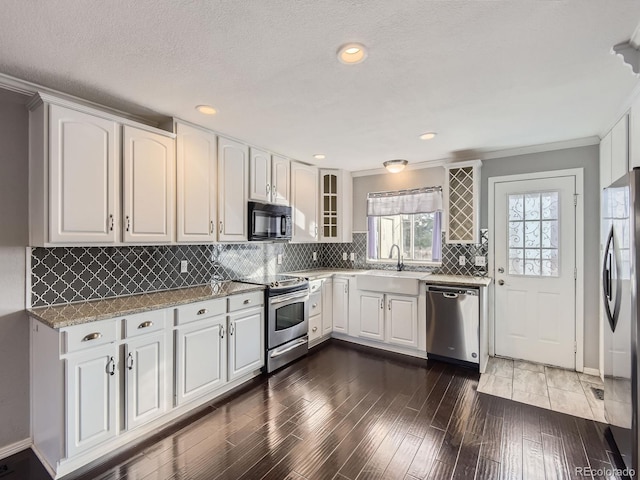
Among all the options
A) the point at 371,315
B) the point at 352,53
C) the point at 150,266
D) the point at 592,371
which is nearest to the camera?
the point at 352,53

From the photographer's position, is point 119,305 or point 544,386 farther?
point 544,386

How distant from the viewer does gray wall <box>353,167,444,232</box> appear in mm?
4183

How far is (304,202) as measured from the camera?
4234 mm

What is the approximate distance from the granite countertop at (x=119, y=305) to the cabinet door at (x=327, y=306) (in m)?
1.39

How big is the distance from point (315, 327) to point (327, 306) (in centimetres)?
37

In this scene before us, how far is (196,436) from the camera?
2.22m

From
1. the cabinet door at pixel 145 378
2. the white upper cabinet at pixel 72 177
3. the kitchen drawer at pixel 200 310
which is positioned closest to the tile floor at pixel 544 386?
the kitchen drawer at pixel 200 310

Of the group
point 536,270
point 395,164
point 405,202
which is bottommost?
point 536,270

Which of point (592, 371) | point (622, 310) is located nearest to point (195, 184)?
point (622, 310)

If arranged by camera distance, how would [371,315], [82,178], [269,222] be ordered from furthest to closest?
1. [371,315]
2. [269,222]
3. [82,178]

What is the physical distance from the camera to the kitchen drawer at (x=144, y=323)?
6.87ft

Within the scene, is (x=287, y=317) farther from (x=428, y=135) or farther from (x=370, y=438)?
(x=428, y=135)

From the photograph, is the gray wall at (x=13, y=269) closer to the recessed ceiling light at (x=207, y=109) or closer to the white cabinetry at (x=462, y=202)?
the recessed ceiling light at (x=207, y=109)

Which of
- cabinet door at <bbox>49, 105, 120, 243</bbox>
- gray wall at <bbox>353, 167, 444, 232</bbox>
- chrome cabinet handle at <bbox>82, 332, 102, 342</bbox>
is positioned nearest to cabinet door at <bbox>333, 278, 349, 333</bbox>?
gray wall at <bbox>353, 167, 444, 232</bbox>
